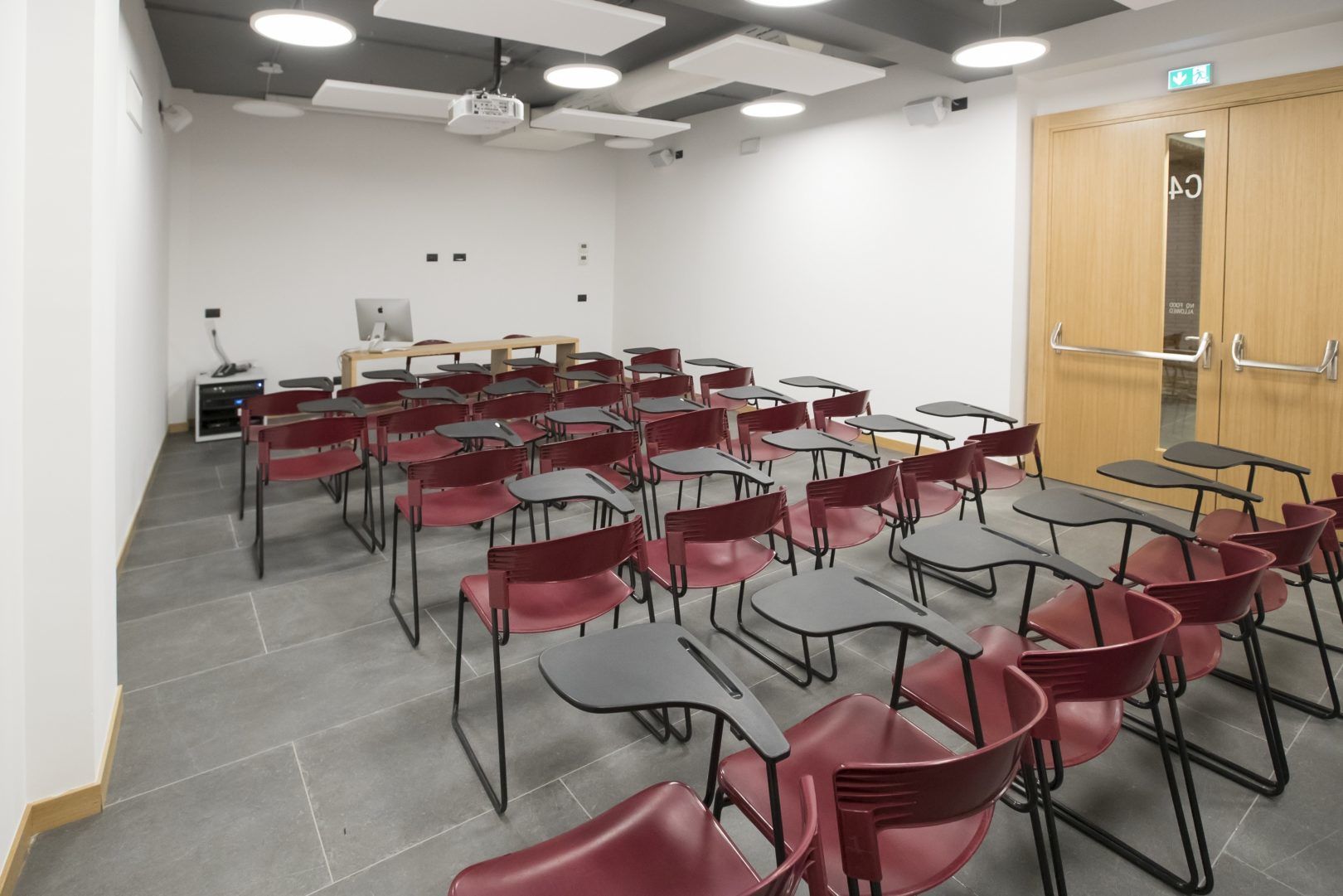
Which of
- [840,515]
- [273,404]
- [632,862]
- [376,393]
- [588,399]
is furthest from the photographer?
[376,393]

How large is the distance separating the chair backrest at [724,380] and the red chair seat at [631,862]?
4.43 meters

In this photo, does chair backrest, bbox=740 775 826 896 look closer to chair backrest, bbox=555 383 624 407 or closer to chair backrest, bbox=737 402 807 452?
chair backrest, bbox=737 402 807 452

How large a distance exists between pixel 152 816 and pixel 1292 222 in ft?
19.9

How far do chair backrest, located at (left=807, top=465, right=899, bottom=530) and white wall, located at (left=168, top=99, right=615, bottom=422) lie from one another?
22.7 ft

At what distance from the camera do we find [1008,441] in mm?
3938

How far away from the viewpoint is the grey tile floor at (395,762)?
2012mm

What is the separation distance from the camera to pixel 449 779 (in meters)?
2.37

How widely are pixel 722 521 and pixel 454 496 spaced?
1557mm

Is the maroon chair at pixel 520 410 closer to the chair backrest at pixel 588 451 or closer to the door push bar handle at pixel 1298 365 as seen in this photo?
the chair backrest at pixel 588 451

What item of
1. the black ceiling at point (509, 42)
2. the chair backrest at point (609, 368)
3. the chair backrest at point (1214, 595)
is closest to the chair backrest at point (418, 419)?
the chair backrest at point (609, 368)

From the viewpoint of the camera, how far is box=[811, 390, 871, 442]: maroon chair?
4.96 metres

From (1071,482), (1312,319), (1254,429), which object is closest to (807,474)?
(1071,482)

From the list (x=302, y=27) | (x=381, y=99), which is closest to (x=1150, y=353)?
(x=302, y=27)

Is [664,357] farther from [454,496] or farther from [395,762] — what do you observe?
[395,762]
